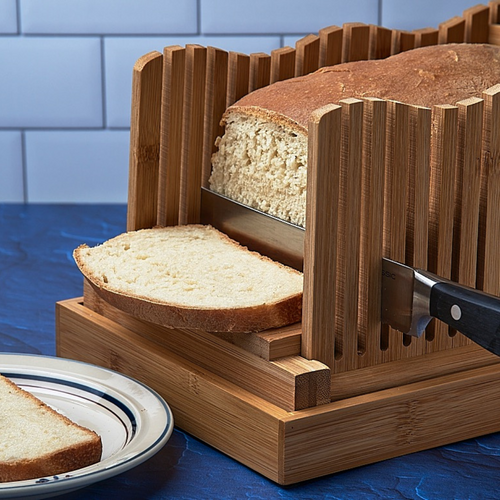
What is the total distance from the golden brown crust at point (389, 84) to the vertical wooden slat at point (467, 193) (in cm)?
16

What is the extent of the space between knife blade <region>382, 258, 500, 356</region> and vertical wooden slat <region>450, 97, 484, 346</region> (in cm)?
10

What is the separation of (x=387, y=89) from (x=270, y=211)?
21 cm

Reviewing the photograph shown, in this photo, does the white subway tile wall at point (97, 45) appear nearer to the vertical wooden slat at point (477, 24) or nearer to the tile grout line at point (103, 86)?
the tile grout line at point (103, 86)

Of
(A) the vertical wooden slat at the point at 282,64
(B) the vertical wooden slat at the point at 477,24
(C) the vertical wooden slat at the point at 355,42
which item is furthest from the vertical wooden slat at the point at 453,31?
(A) the vertical wooden slat at the point at 282,64

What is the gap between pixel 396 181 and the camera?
101 cm

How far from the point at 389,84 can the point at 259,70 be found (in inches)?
8.2

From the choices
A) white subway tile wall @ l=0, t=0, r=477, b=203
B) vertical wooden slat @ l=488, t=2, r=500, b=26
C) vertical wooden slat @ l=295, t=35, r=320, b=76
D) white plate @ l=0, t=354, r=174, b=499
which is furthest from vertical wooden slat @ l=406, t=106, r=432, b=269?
white subway tile wall @ l=0, t=0, r=477, b=203

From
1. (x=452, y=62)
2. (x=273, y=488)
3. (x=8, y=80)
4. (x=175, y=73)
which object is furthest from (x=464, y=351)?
(x=8, y=80)

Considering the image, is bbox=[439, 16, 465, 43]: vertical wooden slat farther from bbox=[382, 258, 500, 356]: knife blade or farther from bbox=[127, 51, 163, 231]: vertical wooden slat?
bbox=[382, 258, 500, 356]: knife blade

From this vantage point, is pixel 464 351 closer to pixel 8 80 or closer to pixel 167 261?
pixel 167 261

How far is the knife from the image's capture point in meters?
0.91

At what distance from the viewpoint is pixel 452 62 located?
129 cm

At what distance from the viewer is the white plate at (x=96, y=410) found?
2.83 feet

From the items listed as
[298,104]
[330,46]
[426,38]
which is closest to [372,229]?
[298,104]
